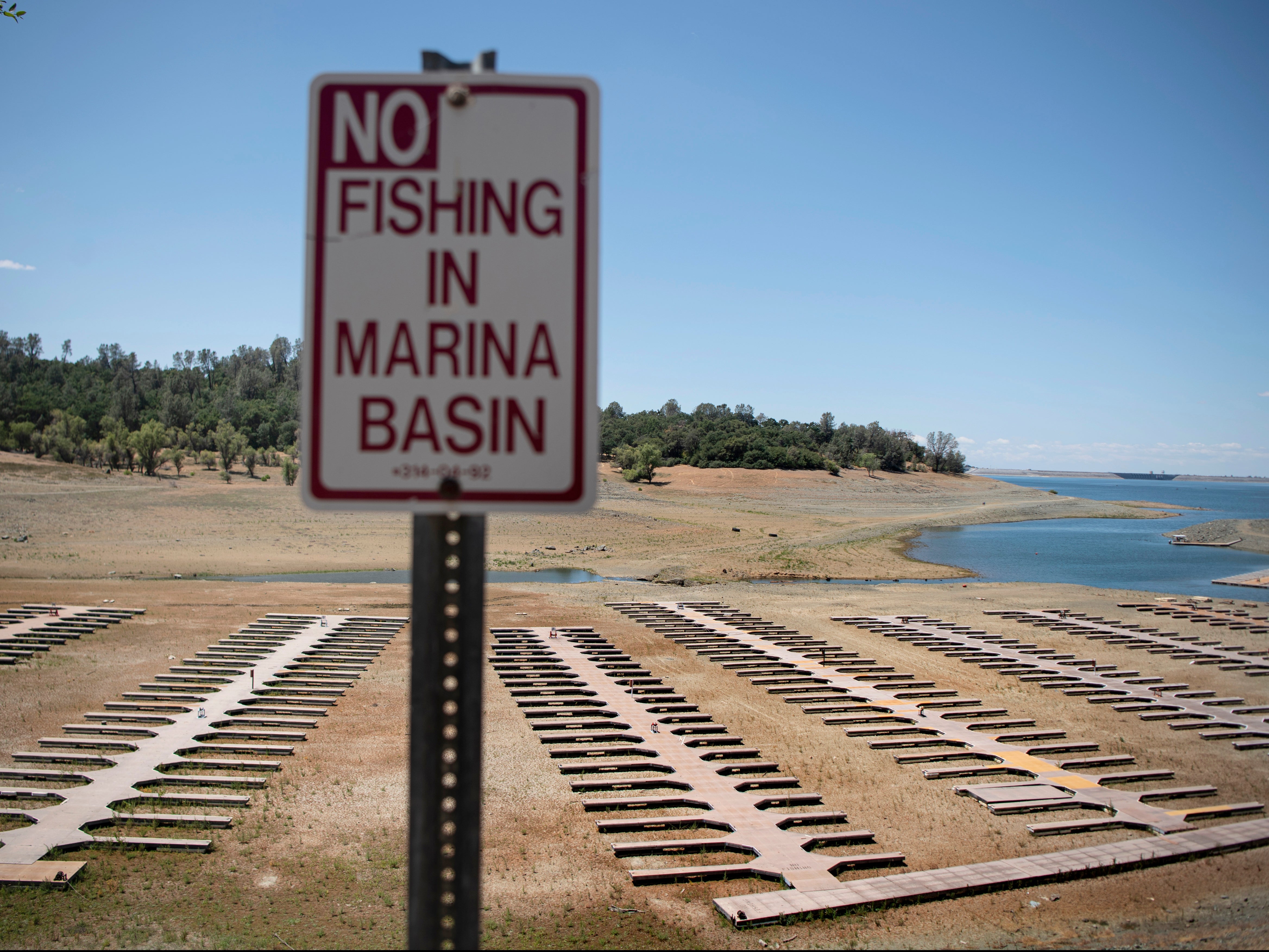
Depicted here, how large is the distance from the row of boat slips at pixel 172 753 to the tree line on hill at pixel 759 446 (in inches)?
3141

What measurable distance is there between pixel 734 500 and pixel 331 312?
98.7 metres

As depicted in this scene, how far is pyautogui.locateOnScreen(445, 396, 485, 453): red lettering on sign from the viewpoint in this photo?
2.16m

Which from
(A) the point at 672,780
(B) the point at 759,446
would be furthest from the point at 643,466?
(A) the point at 672,780

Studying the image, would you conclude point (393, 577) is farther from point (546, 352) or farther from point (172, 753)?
point (546, 352)

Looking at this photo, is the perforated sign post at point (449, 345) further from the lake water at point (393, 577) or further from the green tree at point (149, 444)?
the green tree at point (149, 444)

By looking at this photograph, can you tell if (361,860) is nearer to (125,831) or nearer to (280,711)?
(125,831)

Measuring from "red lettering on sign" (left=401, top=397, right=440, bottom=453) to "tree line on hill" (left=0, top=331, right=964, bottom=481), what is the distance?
8585cm

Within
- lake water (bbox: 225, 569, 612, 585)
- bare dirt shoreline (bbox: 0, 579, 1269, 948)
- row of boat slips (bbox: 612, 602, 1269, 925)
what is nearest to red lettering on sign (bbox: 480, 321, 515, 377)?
bare dirt shoreline (bbox: 0, 579, 1269, 948)

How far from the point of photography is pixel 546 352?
7.23ft

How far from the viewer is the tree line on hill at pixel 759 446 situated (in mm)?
119438

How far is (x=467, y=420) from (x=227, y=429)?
4406 inches

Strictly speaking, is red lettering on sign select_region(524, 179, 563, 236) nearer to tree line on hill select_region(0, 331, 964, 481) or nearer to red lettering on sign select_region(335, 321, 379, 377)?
red lettering on sign select_region(335, 321, 379, 377)

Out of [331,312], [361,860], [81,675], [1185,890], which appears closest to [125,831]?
[361,860]

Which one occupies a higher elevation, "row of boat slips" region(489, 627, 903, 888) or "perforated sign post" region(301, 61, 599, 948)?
"perforated sign post" region(301, 61, 599, 948)
